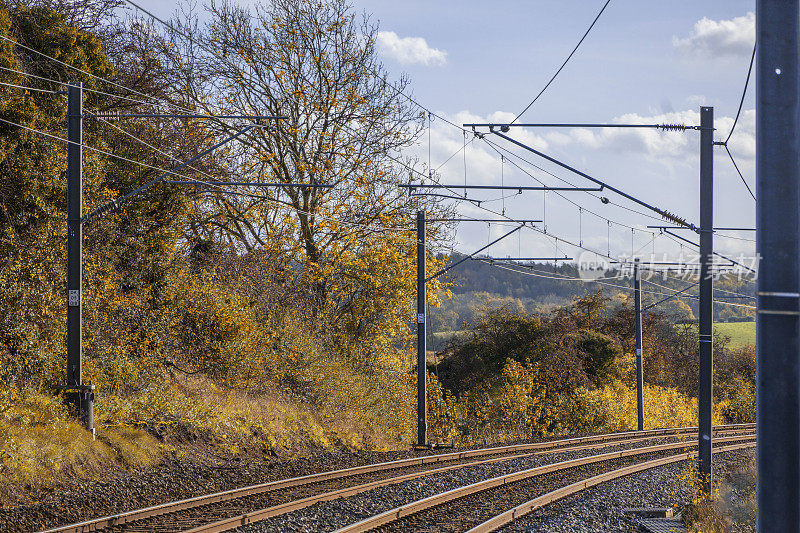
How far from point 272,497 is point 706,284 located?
333 inches

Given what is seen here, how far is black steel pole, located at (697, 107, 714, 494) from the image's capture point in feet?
40.6

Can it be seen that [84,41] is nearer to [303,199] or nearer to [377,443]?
[303,199]

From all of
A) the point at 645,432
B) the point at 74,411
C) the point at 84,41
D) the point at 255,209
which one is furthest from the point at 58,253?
the point at 645,432

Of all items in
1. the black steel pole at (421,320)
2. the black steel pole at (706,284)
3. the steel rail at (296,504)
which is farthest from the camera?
the black steel pole at (421,320)

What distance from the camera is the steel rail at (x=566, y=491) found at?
1133 cm

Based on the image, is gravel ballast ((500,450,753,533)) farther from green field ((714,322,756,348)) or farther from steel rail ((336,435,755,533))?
green field ((714,322,756,348))

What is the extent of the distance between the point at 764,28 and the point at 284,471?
13634mm

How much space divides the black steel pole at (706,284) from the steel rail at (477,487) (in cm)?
428

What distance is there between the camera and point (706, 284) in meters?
12.7

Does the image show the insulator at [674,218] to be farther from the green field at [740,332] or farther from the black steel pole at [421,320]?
the green field at [740,332]

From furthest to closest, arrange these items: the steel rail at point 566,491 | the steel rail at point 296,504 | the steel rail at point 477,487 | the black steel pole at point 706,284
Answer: the black steel pole at point 706,284 → the steel rail at point 566,491 → the steel rail at point 477,487 → the steel rail at point 296,504

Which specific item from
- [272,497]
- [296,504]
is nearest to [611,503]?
[296,504]

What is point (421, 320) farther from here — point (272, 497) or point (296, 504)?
point (296, 504)

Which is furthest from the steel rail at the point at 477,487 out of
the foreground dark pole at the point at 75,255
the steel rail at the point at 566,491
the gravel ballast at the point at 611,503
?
the foreground dark pole at the point at 75,255
